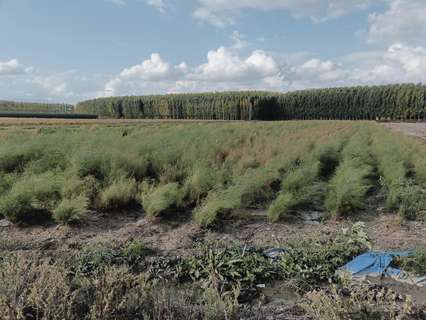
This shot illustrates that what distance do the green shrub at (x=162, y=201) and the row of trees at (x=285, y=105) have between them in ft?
216

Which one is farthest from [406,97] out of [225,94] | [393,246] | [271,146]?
[393,246]

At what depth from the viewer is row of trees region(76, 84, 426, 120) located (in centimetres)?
6231

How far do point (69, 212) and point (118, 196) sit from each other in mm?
872

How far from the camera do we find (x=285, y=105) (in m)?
71.8

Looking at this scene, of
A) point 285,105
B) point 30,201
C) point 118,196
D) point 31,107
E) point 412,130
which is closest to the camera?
point 30,201

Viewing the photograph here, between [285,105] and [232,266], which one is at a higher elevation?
[285,105]

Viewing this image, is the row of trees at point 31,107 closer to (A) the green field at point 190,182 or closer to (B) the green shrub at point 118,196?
(A) the green field at point 190,182

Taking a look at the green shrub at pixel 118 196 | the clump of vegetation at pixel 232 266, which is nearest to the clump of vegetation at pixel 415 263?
the clump of vegetation at pixel 232 266

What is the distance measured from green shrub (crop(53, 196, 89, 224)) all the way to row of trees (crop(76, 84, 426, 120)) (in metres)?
67.2

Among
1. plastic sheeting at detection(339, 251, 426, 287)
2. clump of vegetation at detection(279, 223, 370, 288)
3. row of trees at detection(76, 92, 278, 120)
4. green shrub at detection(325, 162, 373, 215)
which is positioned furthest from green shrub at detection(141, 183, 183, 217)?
row of trees at detection(76, 92, 278, 120)

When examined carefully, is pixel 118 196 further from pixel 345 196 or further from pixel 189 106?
pixel 189 106

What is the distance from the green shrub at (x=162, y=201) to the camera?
509 cm

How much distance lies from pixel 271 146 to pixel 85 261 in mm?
7364

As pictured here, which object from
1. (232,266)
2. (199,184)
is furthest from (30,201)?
(232,266)
